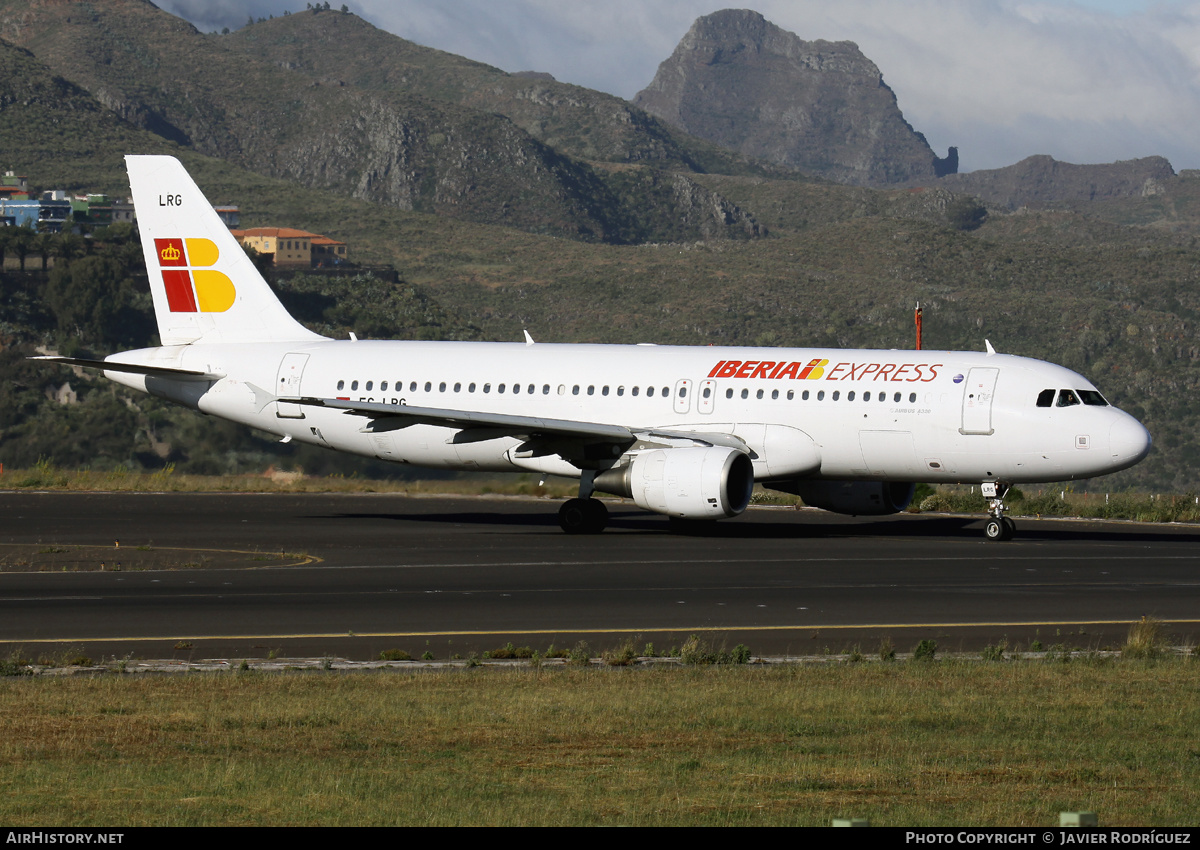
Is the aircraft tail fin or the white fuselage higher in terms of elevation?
the aircraft tail fin

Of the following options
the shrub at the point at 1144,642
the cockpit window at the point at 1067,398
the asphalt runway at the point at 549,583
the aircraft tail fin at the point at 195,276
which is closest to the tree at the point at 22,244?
the aircraft tail fin at the point at 195,276

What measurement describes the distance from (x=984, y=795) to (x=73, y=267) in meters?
97.2

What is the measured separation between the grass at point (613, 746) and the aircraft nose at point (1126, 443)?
14.6 m

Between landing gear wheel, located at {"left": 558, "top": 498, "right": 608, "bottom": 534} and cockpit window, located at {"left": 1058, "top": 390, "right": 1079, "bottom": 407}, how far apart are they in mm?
9506

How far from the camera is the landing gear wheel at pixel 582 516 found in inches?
1336

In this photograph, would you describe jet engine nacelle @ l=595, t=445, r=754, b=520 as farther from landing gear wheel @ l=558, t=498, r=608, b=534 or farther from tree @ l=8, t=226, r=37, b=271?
tree @ l=8, t=226, r=37, b=271

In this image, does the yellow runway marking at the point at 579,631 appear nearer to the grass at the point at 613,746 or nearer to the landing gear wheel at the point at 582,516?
the grass at the point at 613,746

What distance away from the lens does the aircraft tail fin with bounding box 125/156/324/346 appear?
1540 inches

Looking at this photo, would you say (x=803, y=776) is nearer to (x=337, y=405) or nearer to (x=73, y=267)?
(x=337, y=405)

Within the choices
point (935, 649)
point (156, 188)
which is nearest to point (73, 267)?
point (156, 188)

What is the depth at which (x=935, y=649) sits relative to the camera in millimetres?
17234

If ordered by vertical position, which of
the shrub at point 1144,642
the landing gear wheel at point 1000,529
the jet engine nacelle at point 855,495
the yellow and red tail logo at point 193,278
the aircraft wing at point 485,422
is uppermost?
the yellow and red tail logo at point 193,278

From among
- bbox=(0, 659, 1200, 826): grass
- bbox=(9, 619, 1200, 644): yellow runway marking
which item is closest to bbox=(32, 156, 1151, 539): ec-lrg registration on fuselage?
bbox=(9, 619, 1200, 644): yellow runway marking

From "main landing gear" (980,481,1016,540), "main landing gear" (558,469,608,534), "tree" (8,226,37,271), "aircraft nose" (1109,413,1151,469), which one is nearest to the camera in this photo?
"aircraft nose" (1109,413,1151,469)
